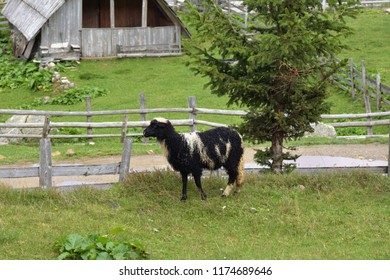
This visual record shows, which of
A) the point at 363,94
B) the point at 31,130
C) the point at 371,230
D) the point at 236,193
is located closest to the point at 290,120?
the point at 236,193

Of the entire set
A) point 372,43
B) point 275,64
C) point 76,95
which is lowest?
point 76,95

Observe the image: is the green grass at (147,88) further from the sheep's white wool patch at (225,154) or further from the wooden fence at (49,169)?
the sheep's white wool patch at (225,154)

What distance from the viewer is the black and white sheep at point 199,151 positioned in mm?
13266

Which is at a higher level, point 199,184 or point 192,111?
point 199,184

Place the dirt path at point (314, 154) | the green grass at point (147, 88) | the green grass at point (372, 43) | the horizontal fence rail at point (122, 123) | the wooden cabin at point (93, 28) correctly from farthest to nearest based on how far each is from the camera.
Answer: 1. the wooden cabin at point (93, 28)
2. the green grass at point (372, 43)
3. the green grass at point (147, 88)
4. the horizontal fence rail at point (122, 123)
5. the dirt path at point (314, 154)

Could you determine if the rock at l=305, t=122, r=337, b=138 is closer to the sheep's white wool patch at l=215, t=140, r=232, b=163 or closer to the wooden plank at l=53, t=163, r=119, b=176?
the sheep's white wool patch at l=215, t=140, r=232, b=163

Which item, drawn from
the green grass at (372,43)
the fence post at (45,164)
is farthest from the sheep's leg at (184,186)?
the green grass at (372,43)

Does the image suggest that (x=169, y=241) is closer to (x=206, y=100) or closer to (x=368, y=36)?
(x=206, y=100)

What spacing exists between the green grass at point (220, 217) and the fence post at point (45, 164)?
0.38m

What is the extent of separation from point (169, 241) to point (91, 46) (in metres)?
22.5

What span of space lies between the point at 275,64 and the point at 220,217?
10.8ft

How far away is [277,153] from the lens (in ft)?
49.5

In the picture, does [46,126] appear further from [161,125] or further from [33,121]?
[161,125]

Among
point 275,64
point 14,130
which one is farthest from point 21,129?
point 275,64
